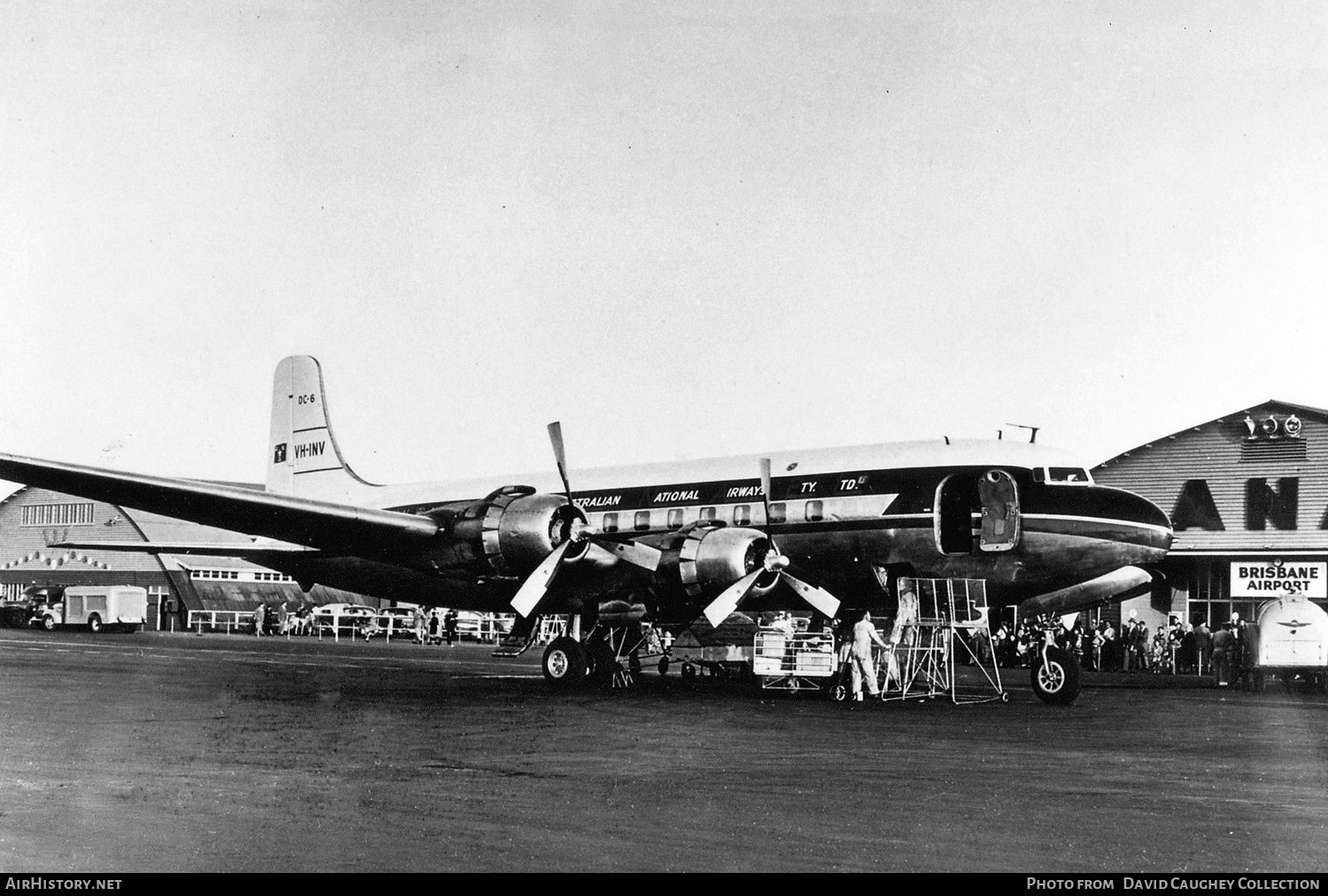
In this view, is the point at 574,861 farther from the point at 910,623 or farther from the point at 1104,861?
the point at 910,623

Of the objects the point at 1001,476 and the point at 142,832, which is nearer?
the point at 142,832

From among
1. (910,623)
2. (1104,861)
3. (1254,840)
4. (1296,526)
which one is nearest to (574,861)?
(1104,861)

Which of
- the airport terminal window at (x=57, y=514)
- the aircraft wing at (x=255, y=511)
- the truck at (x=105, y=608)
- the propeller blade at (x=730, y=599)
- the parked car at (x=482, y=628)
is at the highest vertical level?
the airport terminal window at (x=57, y=514)

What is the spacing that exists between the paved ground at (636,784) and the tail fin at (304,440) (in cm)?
1060

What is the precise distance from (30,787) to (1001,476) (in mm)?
14191

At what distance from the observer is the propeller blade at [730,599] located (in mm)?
18703

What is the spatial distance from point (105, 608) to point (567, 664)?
32613mm

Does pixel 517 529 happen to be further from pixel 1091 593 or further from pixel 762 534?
pixel 1091 593

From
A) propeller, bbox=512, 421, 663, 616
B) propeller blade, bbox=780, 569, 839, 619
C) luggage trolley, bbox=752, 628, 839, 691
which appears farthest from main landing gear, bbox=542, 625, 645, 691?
propeller blade, bbox=780, 569, 839, 619

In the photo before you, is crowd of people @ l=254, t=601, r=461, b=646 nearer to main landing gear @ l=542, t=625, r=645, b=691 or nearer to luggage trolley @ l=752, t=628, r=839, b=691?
main landing gear @ l=542, t=625, r=645, b=691

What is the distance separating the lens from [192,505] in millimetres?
19609

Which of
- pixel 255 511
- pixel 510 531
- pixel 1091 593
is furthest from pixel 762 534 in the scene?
pixel 255 511

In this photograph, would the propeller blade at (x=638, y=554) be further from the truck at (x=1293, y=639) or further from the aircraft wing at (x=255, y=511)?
the truck at (x=1293, y=639)

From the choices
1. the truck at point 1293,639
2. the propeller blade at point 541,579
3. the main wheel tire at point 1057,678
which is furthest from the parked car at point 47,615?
the truck at point 1293,639
